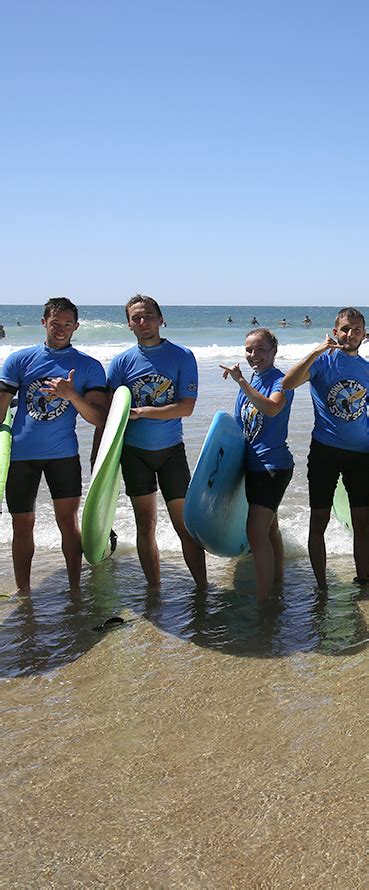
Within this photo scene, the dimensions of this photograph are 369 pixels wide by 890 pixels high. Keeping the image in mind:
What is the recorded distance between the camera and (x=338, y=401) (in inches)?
174

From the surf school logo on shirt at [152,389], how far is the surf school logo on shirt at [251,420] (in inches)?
17.6

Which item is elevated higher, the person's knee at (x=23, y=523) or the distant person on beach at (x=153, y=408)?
the distant person on beach at (x=153, y=408)

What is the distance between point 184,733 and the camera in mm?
2908

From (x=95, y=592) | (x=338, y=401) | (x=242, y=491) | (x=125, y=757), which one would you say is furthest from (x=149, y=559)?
(x=125, y=757)

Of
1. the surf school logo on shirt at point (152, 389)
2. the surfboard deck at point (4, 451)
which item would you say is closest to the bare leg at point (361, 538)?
the surf school logo on shirt at point (152, 389)

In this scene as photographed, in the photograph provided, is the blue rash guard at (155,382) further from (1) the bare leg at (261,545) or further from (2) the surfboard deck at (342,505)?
(2) the surfboard deck at (342,505)

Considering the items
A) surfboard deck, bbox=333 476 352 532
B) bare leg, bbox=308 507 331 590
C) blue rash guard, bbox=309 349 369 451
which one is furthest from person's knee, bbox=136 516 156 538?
surfboard deck, bbox=333 476 352 532

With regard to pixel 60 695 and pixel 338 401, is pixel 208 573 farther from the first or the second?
pixel 60 695

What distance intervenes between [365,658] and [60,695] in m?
1.35

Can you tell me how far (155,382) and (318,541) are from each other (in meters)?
1.31

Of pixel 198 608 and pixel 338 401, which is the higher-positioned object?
pixel 338 401

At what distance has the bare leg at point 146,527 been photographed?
4.48 m

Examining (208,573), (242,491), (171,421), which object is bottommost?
(208,573)

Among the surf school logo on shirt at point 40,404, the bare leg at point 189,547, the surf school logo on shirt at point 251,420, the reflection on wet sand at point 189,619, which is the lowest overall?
the reflection on wet sand at point 189,619
